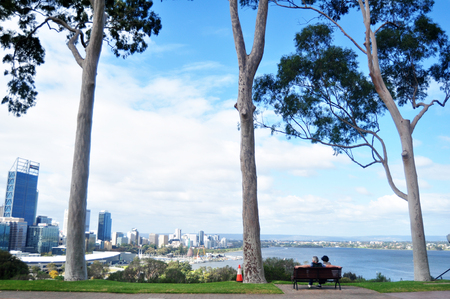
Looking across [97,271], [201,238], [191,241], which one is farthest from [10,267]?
[201,238]

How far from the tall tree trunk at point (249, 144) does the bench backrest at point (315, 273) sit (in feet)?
4.59

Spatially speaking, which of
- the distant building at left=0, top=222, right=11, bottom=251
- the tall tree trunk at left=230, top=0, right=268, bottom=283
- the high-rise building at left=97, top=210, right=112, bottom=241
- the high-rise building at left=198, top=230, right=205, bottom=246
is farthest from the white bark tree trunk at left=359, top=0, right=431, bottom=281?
the high-rise building at left=97, top=210, right=112, bottom=241

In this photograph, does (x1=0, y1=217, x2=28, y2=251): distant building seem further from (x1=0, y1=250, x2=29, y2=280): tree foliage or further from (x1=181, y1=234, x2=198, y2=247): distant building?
(x1=0, y1=250, x2=29, y2=280): tree foliage

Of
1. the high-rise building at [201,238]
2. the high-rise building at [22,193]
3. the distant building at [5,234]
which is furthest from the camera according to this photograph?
the high-rise building at [22,193]

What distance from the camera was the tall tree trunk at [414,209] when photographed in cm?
1126

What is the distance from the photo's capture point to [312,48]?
17156 millimetres

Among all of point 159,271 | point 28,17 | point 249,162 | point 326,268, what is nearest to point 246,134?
point 249,162

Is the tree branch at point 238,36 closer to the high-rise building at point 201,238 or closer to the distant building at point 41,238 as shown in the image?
the high-rise building at point 201,238

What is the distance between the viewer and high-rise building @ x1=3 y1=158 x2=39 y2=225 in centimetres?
8094

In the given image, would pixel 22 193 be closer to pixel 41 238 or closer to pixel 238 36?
pixel 41 238

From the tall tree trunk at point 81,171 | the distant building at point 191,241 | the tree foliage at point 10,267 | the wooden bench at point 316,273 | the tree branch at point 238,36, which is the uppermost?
the tree branch at point 238,36

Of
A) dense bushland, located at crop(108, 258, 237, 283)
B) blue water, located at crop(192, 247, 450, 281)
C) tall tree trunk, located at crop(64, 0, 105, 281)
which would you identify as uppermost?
tall tree trunk, located at crop(64, 0, 105, 281)

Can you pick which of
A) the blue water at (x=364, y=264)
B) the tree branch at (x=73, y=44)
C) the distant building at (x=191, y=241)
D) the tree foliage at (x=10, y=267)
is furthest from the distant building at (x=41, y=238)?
the tree branch at (x=73, y=44)

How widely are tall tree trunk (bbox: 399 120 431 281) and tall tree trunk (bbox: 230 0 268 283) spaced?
6.20 metres
